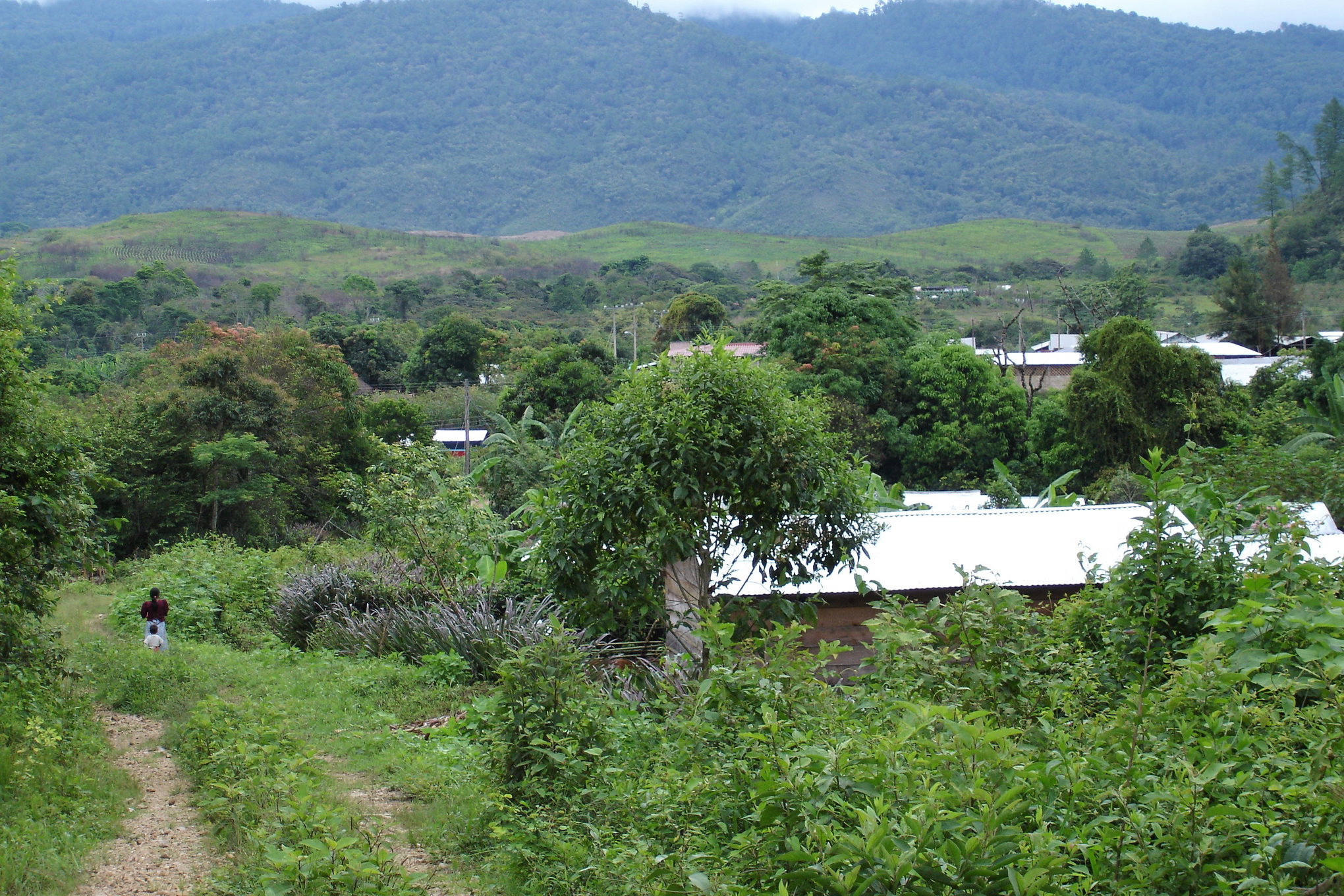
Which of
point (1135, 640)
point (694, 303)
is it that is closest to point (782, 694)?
point (1135, 640)

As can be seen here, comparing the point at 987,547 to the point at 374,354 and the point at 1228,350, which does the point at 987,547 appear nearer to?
the point at 374,354

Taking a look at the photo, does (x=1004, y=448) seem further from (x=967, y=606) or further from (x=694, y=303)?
(x=967, y=606)

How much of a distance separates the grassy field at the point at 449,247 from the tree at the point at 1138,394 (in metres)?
85.6

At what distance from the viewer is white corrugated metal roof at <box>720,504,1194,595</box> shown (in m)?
10.2

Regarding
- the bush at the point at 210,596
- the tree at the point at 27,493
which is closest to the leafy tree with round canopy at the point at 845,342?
the bush at the point at 210,596

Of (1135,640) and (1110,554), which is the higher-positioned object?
(1135,640)

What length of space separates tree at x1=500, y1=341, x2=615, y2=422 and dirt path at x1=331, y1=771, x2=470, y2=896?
2412 cm

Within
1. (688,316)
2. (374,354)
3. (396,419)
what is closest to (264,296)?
(374,354)

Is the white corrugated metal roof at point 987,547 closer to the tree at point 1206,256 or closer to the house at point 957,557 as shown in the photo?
the house at point 957,557

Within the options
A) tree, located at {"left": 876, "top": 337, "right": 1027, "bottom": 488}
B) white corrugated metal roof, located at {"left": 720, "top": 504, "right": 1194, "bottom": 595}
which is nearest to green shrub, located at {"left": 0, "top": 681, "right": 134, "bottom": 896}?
white corrugated metal roof, located at {"left": 720, "top": 504, "right": 1194, "bottom": 595}

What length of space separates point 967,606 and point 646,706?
238 centimetres

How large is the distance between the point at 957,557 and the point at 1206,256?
87611mm

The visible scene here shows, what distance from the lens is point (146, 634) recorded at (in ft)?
37.0

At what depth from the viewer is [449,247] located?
421 ft
